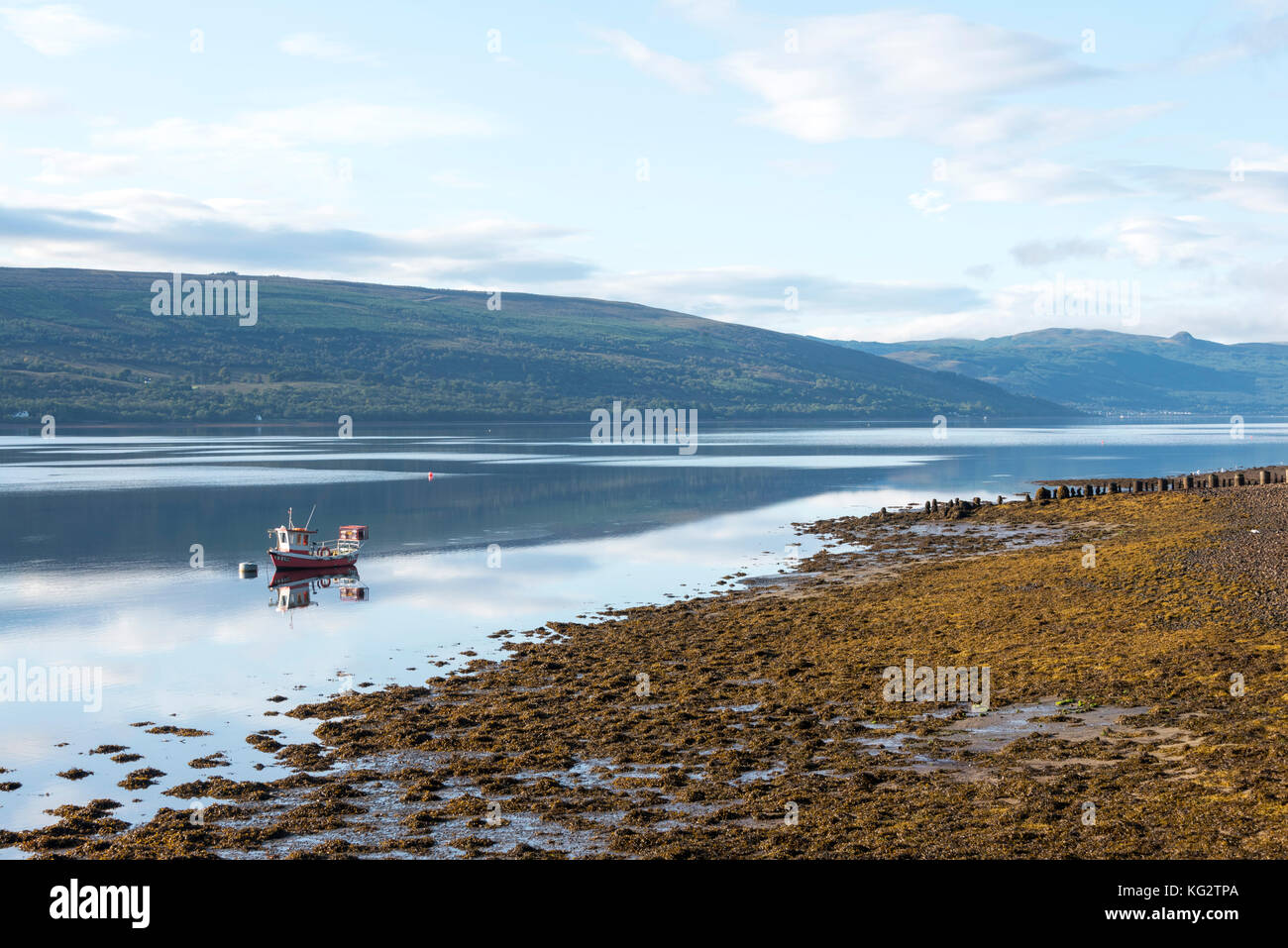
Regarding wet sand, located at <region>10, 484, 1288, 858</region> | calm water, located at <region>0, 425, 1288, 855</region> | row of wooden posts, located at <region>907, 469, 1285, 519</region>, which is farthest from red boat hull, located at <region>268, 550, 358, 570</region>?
row of wooden posts, located at <region>907, 469, 1285, 519</region>

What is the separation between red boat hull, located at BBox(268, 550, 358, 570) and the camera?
48.7 metres

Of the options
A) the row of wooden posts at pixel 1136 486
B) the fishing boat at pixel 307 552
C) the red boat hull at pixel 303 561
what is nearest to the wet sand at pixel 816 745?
the red boat hull at pixel 303 561

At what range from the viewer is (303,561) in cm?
4906

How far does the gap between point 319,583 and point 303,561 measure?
259 centimetres

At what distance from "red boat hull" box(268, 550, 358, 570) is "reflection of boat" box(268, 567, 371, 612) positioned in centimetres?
20

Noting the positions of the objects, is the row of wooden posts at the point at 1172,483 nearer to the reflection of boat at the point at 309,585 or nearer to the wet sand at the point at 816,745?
the wet sand at the point at 816,745

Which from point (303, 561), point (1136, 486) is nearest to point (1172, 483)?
point (1136, 486)

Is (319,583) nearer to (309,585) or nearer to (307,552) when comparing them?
(309,585)

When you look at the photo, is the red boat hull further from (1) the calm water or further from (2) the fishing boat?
(1) the calm water

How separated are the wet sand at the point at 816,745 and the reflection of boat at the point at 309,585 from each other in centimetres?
1189

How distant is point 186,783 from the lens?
19.7 m
